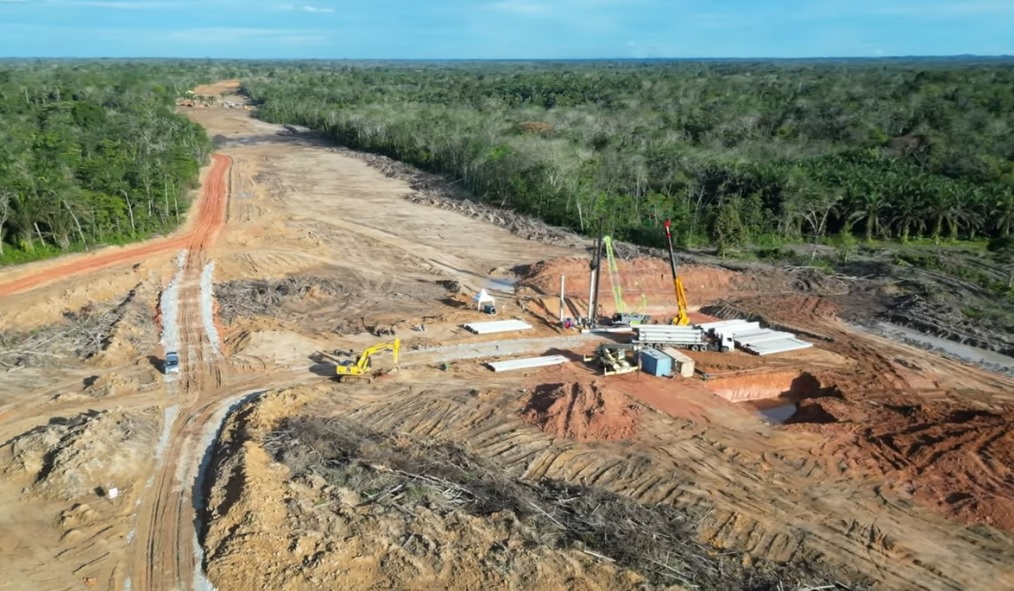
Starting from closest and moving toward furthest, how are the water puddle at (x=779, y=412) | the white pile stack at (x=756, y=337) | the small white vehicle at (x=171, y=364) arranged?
1. the small white vehicle at (x=171, y=364)
2. the water puddle at (x=779, y=412)
3. the white pile stack at (x=756, y=337)

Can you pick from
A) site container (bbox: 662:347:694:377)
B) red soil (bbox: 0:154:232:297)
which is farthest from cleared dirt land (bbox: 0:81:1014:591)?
site container (bbox: 662:347:694:377)

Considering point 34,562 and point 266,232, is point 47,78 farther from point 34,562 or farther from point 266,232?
point 34,562

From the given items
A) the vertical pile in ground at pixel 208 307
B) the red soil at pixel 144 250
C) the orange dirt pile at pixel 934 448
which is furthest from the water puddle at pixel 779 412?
the red soil at pixel 144 250

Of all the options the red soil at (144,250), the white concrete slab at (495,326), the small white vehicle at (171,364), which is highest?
the red soil at (144,250)

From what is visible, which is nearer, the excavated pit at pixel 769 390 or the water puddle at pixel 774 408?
the water puddle at pixel 774 408

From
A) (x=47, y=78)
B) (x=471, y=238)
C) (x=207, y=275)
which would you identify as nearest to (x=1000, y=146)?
(x=471, y=238)

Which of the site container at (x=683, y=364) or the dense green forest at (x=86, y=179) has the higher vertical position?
the dense green forest at (x=86, y=179)

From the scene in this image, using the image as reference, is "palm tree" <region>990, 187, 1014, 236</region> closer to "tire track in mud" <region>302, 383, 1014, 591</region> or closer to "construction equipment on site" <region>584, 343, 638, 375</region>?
"construction equipment on site" <region>584, 343, 638, 375</region>

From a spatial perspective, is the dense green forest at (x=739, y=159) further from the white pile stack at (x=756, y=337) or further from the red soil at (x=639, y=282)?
the white pile stack at (x=756, y=337)
